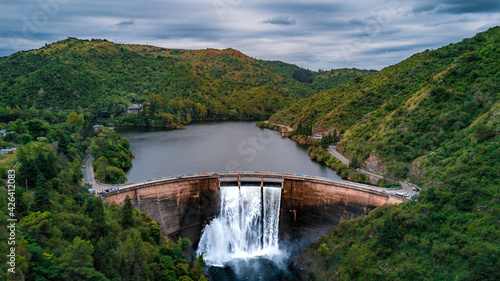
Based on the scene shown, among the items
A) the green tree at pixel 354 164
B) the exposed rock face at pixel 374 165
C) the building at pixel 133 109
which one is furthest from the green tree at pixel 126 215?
the building at pixel 133 109

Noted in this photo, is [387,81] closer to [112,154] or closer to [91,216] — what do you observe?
[112,154]

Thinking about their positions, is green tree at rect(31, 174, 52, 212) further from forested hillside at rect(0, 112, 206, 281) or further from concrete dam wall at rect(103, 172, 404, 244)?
concrete dam wall at rect(103, 172, 404, 244)

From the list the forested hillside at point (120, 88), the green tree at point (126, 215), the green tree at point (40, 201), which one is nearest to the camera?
the green tree at point (40, 201)

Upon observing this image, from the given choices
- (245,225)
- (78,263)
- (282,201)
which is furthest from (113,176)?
(78,263)

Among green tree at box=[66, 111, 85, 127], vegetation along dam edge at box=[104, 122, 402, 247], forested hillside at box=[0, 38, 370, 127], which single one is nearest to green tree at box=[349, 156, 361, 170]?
vegetation along dam edge at box=[104, 122, 402, 247]

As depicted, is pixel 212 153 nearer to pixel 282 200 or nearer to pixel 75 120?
pixel 282 200

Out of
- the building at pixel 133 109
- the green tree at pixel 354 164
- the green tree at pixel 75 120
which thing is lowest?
the green tree at pixel 354 164

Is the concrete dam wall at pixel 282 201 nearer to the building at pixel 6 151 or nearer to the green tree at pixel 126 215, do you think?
the green tree at pixel 126 215

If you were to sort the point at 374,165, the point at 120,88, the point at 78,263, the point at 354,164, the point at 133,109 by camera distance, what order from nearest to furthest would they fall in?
the point at 78,263, the point at 374,165, the point at 354,164, the point at 133,109, the point at 120,88
